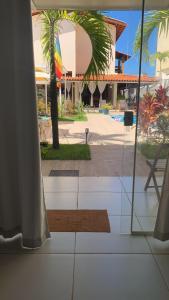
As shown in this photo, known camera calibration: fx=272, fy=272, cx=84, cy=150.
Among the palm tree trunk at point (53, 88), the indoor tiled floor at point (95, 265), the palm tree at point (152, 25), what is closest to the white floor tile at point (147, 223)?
the indoor tiled floor at point (95, 265)

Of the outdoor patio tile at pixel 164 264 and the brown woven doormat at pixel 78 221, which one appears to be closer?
the outdoor patio tile at pixel 164 264

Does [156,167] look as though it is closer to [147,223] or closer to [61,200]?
[147,223]

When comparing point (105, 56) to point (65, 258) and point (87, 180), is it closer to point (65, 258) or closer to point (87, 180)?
point (87, 180)

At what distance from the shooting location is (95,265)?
Answer: 6.93 ft

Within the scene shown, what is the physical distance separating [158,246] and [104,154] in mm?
3890

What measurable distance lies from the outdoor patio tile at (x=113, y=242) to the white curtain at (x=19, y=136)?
1.18 ft

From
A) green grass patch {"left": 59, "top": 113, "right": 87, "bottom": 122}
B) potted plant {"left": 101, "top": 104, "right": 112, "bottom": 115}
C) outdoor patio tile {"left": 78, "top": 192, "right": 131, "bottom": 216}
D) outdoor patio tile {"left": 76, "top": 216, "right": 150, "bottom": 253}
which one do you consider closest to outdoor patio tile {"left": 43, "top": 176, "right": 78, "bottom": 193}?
outdoor patio tile {"left": 78, "top": 192, "right": 131, "bottom": 216}

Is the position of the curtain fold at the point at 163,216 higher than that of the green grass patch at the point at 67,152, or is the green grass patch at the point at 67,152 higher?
the curtain fold at the point at 163,216

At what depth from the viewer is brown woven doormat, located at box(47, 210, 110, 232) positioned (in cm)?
270

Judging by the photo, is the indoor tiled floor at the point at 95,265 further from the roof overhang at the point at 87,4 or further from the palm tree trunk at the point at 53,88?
the palm tree trunk at the point at 53,88

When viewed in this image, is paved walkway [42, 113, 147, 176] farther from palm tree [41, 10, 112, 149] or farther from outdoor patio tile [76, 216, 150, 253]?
palm tree [41, 10, 112, 149]

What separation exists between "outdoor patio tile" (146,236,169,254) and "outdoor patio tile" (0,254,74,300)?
2.31 feet

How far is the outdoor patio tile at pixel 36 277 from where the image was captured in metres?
1.81

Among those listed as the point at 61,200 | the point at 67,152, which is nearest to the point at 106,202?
the point at 61,200
